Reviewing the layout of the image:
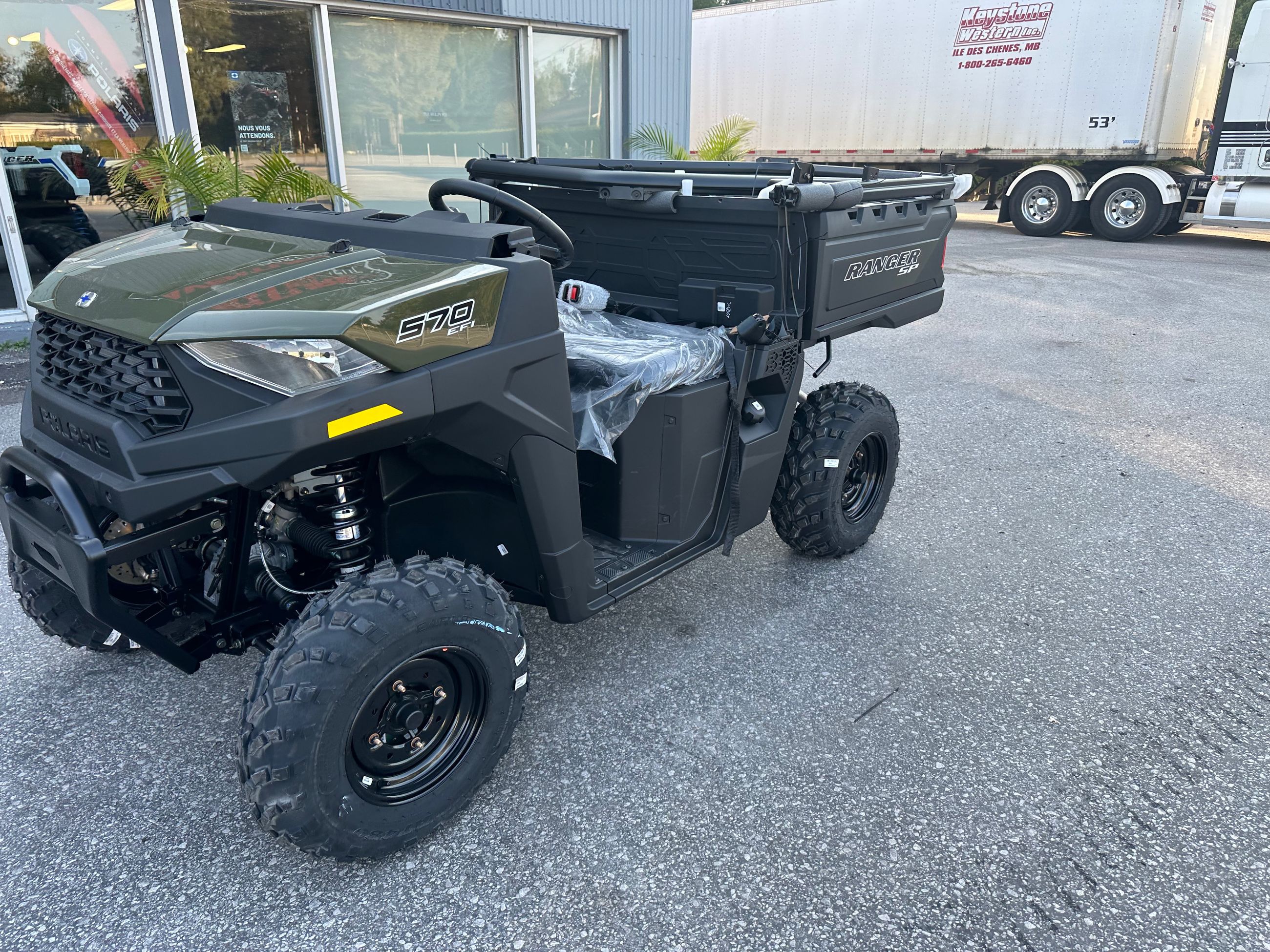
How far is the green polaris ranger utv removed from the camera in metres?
1.97

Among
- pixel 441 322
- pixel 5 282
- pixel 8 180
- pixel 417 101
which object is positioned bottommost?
pixel 5 282

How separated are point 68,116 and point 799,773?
8.03 metres

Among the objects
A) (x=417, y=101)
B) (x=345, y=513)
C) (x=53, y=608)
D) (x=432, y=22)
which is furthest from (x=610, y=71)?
(x=345, y=513)

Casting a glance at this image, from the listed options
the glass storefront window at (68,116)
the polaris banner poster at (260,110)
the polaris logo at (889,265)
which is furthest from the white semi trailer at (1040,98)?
the glass storefront window at (68,116)

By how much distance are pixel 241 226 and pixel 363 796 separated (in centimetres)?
175

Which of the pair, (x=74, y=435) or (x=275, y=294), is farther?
(x=74, y=435)

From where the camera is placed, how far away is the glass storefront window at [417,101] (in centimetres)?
872

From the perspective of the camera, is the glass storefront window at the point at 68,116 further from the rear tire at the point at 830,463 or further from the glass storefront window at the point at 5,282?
the rear tire at the point at 830,463

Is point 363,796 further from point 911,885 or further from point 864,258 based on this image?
point 864,258

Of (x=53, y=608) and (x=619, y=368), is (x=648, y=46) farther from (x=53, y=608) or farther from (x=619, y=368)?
(x=53, y=608)

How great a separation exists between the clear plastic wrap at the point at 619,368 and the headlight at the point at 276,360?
72cm

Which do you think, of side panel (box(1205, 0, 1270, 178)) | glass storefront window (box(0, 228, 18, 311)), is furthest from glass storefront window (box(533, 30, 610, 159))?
side panel (box(1205, 0, 1270, 178))

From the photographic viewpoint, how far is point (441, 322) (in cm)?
209

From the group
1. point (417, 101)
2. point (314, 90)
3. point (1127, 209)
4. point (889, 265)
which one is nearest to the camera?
point (889, 265)
